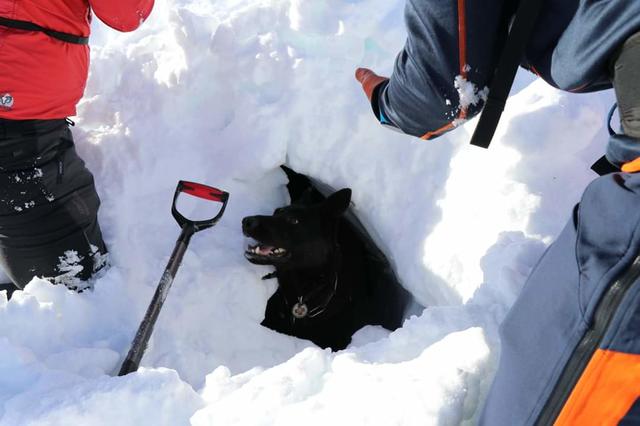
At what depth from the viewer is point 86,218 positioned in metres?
2.29

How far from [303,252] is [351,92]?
0.92 meters

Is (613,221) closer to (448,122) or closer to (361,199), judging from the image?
(448,122)

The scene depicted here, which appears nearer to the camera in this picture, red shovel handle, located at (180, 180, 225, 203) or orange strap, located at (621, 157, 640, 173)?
orange strap, located at (621, 157, 640, 173)

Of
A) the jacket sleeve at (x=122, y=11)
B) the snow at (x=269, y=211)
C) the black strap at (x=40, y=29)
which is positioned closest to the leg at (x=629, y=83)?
the snow at (x=269, y=211)

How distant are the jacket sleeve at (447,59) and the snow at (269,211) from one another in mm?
570

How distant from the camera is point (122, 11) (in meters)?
2.11

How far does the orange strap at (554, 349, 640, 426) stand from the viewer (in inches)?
33.4

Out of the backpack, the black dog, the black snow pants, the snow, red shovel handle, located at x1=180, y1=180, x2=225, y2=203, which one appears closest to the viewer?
the backpack

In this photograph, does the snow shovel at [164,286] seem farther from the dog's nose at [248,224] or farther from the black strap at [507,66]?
the black strap at [507,66]

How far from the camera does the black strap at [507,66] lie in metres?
1.24

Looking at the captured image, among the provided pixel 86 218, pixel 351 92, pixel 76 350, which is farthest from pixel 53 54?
pixel 351 92

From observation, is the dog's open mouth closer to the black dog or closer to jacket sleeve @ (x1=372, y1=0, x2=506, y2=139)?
the black dog

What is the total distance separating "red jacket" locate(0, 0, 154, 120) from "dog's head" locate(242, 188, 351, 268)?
102 centimetres

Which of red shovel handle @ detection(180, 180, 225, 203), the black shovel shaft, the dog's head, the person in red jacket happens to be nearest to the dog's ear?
the dog's head
